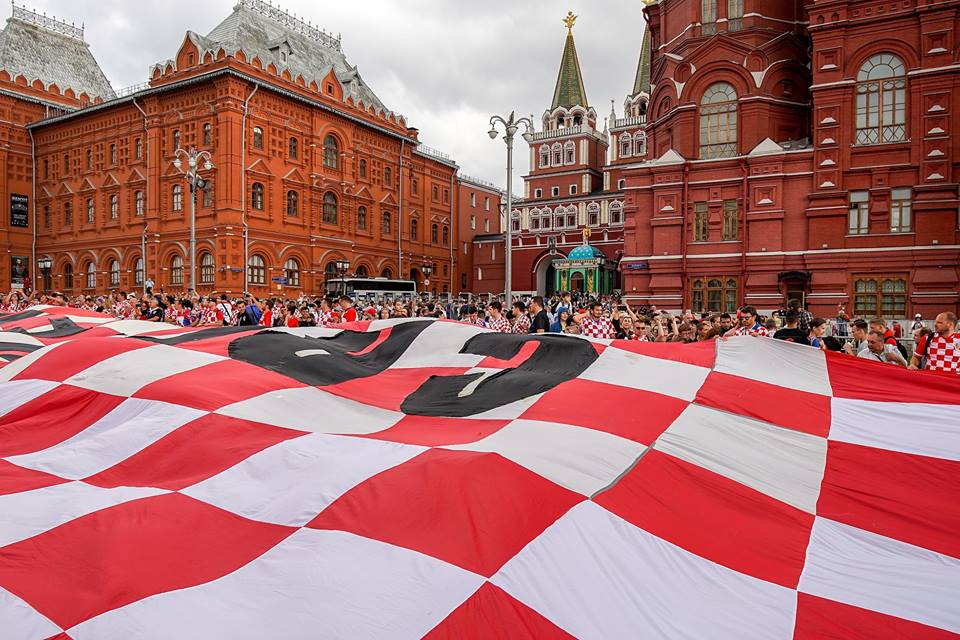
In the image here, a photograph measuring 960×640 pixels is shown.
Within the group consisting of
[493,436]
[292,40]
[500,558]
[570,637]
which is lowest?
[570,637]

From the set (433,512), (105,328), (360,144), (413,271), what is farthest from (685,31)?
(433,512)

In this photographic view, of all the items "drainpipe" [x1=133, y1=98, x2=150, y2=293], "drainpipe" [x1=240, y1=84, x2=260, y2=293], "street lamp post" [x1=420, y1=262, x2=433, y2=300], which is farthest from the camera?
"street lamp post" [x1=420, y1=262, x2=433, y2=300]

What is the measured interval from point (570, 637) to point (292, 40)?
45.3 meters

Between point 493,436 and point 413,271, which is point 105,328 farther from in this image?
point 413,271

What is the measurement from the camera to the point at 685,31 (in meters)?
29.2

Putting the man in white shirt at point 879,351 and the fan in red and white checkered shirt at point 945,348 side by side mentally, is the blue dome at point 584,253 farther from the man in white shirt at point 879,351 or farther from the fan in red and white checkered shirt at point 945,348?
the fan in red and white checkered shirt at point 945,348

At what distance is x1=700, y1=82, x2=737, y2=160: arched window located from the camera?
1109 inches

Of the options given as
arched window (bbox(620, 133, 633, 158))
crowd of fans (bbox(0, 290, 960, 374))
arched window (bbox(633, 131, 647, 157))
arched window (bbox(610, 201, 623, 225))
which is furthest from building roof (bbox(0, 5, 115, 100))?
arched window (bbox(633, 131, 647, 157))

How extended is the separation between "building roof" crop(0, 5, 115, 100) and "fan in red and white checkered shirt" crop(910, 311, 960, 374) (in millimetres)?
53359

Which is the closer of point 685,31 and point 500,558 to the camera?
point 500,558

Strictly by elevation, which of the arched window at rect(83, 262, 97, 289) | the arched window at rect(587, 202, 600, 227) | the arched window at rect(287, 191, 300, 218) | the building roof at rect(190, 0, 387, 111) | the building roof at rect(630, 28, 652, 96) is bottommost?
the arched window at rect(83, 262, 97, 289)

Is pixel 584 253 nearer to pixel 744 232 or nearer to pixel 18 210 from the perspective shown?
pixel 744 232

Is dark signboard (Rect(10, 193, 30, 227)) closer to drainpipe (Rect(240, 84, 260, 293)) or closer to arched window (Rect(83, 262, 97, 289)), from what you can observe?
arched window (Rect(83, 262, 97, 289))

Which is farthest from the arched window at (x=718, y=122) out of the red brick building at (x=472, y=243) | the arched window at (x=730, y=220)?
the red brick building at (x=472, y=243)
